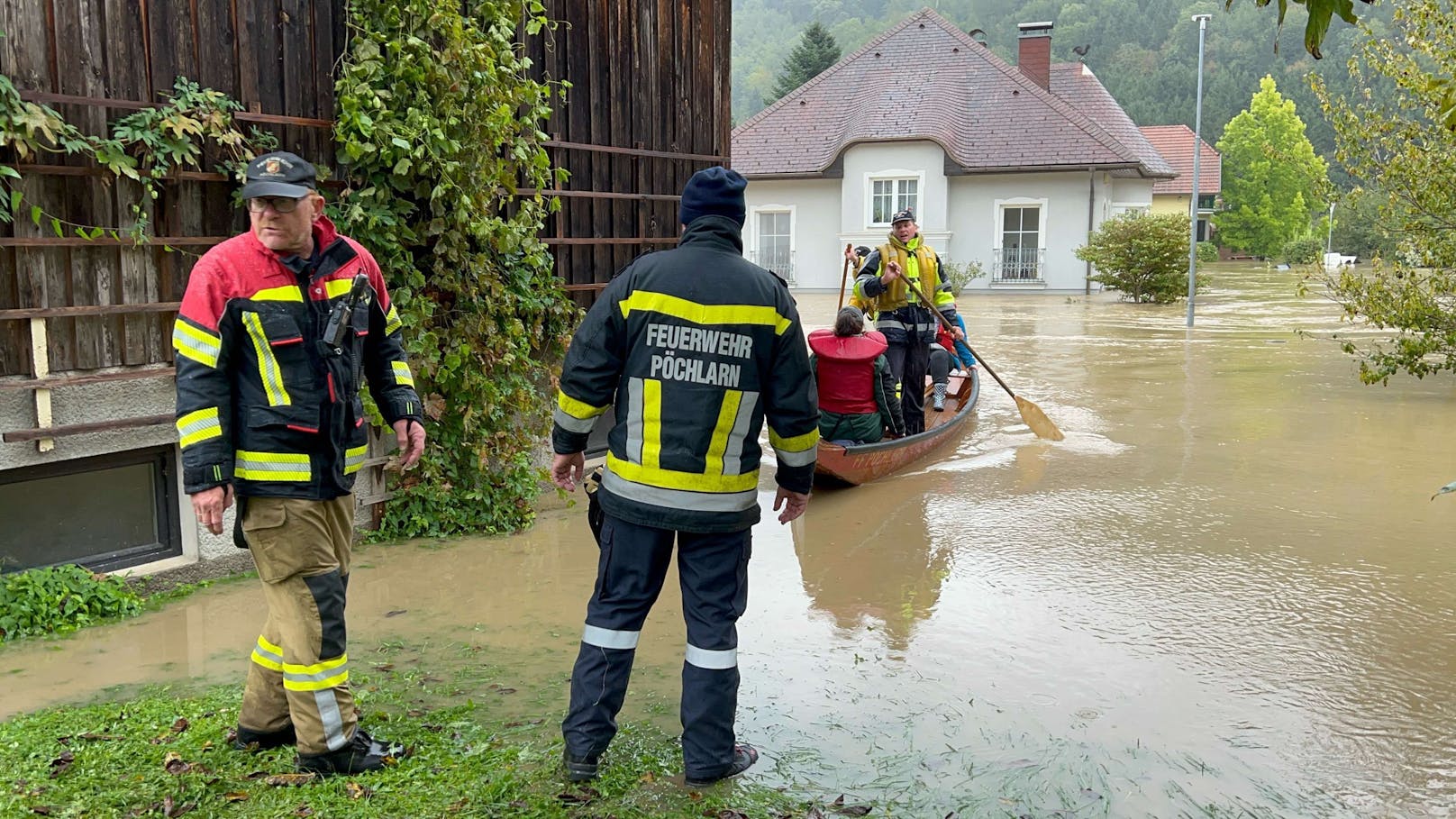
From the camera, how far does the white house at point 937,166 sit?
32.7m

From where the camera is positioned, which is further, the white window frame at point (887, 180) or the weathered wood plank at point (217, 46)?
the white window frame at point (887, 180)

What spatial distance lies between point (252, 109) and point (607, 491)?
3.94 meters

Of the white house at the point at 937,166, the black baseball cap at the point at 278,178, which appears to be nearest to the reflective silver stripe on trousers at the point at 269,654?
the black baseball cap at the point at 278,178

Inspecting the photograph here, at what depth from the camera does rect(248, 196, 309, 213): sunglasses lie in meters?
3.92

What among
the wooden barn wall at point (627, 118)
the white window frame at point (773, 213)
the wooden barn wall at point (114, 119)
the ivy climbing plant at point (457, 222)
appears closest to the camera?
the wooden barn wall at point (114, 119)

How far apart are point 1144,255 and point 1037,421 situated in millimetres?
19784

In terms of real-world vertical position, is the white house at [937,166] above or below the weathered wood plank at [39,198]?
above

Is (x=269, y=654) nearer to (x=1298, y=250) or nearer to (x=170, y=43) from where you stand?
(x=170, y=43)

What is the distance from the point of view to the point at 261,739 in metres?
4.30

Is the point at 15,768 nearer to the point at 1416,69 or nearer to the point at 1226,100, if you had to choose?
the point at 1416,69

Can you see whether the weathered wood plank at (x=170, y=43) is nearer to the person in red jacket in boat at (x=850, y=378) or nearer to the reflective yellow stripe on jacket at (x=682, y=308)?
the reflective yellow stripe on jacket at (x=682, y=308)

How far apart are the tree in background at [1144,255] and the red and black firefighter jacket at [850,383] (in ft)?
73.6

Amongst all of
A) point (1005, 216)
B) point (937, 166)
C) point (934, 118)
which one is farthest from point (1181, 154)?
point (937, 166)

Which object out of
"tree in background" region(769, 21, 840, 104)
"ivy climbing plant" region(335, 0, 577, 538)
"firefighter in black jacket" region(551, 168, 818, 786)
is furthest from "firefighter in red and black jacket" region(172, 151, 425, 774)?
"tree in background" region(769, 21, 840, 104)
